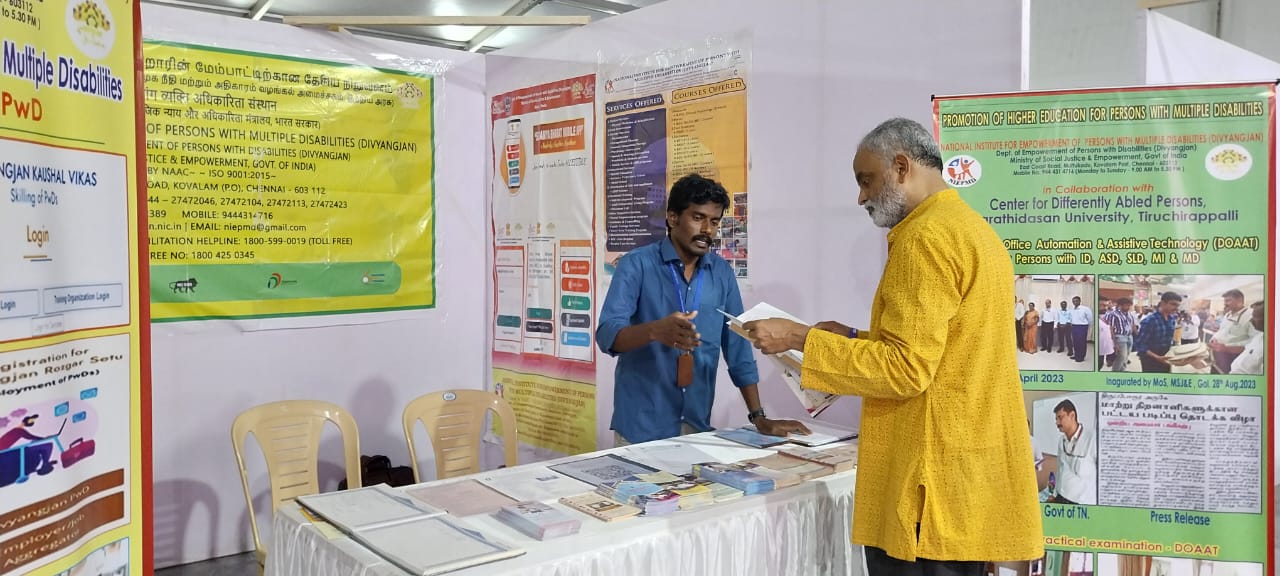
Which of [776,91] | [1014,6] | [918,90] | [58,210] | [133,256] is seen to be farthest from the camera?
[776,91]

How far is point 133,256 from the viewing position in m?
1.51

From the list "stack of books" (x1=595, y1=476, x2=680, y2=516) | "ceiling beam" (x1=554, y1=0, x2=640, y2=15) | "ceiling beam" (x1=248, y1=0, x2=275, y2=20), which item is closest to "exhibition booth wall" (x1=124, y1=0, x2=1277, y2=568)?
"stack of books" (x1=595, y1=476, x2=680, y2=516)

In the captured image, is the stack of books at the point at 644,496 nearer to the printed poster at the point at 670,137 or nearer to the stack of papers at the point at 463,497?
the stack of papers at the point at 463,497

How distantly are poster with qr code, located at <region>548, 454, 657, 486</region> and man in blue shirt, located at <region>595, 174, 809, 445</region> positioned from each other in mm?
359

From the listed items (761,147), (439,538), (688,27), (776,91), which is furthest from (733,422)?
(439,538)

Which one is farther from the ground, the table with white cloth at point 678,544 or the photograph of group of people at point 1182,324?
the photograph of group of people at point 1182,324

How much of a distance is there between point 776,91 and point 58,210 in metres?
2.49

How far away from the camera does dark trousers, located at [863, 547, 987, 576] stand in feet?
5.76

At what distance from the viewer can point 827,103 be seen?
3143 millimetres

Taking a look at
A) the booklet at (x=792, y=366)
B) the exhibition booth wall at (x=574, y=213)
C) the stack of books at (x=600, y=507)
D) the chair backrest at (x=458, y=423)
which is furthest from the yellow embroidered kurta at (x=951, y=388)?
the chair backrest at (x=458, y=423)

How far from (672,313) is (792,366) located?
62cm

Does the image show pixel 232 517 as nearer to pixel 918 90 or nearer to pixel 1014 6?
pixel 918 90

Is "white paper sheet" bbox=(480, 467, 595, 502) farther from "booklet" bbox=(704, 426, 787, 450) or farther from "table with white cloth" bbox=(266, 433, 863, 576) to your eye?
"booklet" bbox=(704, 426, 787, 450)

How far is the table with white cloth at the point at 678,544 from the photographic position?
69.6 inches
